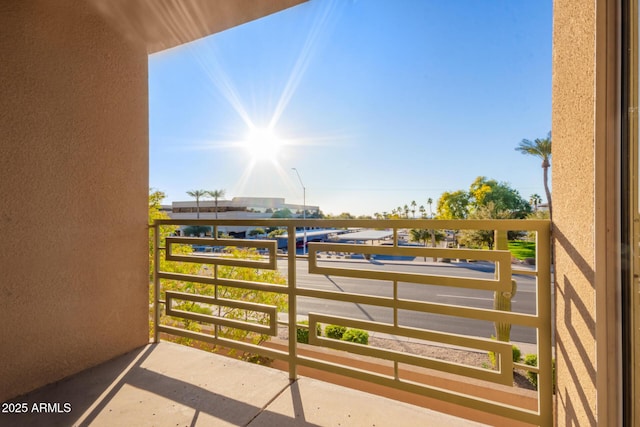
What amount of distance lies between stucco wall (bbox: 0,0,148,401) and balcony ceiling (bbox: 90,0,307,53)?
0.11 meters

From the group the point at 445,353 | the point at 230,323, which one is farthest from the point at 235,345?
the point at 445,353

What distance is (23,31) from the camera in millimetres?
1530

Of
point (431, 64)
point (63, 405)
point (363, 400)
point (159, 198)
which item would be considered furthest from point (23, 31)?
point (431, 64)

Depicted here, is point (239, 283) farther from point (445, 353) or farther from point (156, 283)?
point (445, 353)

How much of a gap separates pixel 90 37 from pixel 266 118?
692 centimetres

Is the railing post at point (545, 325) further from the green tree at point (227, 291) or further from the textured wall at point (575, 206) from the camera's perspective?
the green tree at point (227, 291)

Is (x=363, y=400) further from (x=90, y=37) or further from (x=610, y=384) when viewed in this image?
(x=90, y=37)

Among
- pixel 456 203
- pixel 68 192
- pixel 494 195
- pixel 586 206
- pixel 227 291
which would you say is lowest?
pixel 227 291

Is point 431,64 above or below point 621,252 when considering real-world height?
above

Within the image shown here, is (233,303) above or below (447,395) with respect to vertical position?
above

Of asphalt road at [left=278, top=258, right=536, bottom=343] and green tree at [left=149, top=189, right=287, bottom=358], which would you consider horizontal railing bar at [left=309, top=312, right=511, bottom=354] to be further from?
asphalt road at [left=278, top=258, right=536, bottom=343]

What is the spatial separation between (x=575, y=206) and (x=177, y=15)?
2.34 meters

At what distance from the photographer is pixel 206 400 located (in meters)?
1.48

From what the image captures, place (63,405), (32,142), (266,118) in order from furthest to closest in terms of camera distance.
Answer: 1. (266,118)
2. (32,142)
3. (63,405)
